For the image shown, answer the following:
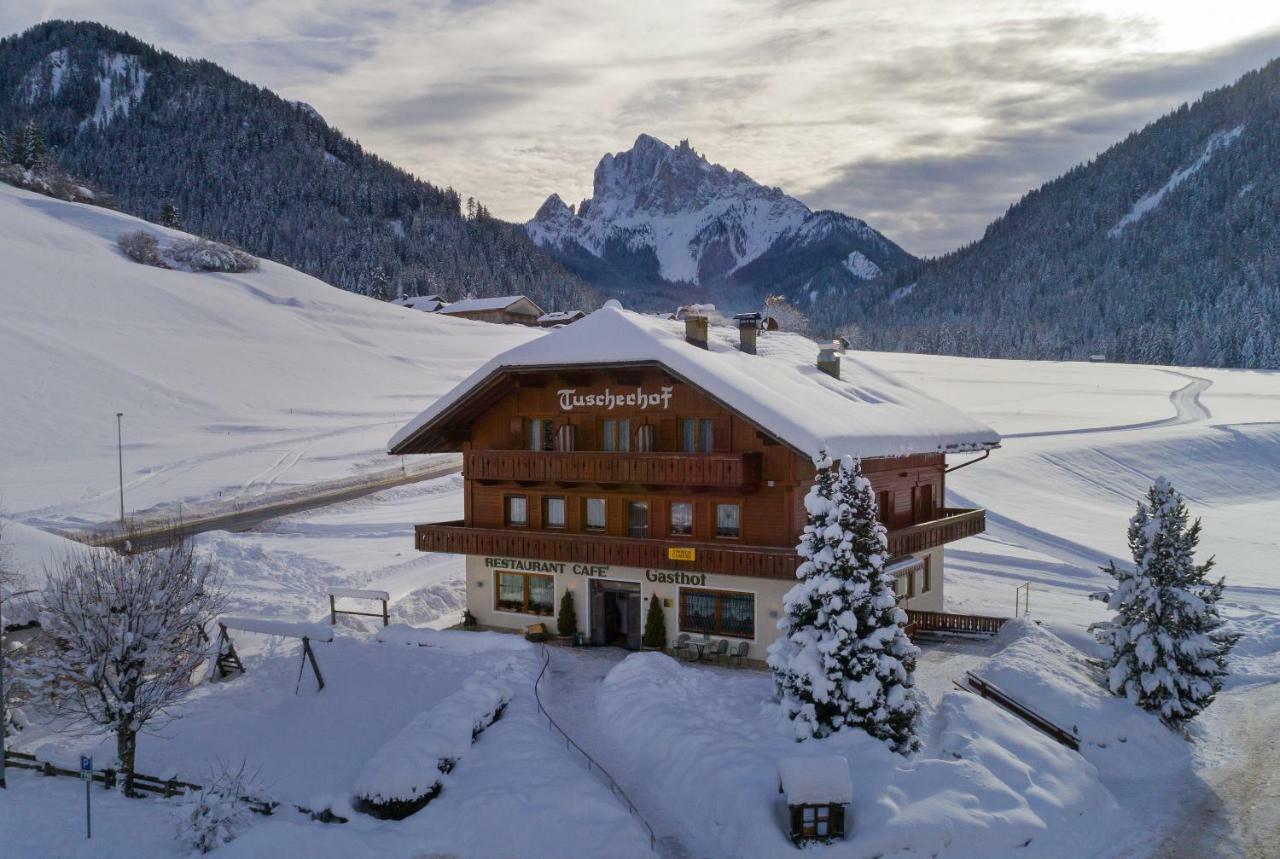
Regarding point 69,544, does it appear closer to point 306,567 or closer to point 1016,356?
point 306,567

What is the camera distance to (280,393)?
82.4m

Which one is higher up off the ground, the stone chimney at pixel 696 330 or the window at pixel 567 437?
the stone chimney at pixel 696 330

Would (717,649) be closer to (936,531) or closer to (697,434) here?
(697,434)

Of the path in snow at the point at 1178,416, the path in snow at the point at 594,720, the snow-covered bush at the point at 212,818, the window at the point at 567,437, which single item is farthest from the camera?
the path in snow at the point at 1178,416

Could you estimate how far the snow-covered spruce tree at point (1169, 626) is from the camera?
23891mm

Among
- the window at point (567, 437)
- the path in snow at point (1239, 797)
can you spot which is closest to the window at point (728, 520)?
the window at point (567, 437)

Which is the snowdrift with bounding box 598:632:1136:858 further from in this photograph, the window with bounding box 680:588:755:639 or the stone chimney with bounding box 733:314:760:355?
the stone chimney with bounding box 733:314:760:355

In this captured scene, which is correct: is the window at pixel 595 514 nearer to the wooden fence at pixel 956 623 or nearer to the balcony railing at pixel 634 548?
the balcony railing at pixel 634 548

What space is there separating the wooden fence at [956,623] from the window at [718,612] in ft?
21.9

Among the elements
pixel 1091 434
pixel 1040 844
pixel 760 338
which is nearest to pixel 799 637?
pixel 1040 844

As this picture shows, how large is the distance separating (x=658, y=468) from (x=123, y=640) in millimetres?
15057

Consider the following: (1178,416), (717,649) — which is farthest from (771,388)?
(1178,416)

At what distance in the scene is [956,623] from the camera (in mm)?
31734

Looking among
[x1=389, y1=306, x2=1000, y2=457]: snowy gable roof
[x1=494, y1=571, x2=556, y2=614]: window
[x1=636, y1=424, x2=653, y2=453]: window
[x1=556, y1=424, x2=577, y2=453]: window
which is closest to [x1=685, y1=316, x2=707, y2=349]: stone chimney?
[x1=389, y1=306, x2=1000, y2=457]: snowy gable roof
